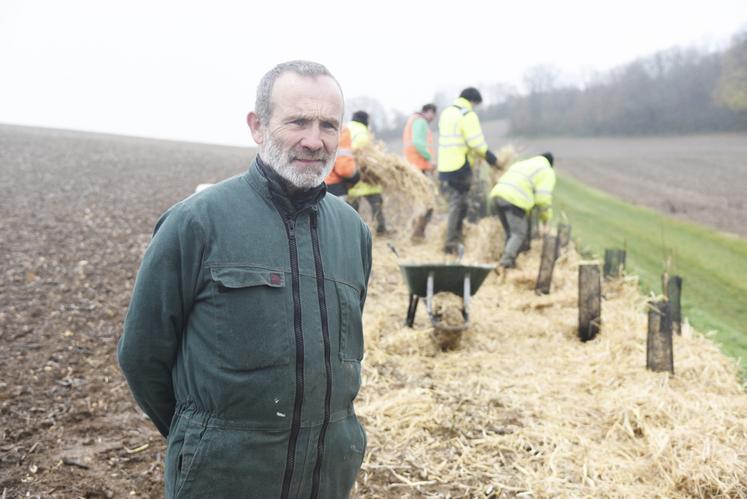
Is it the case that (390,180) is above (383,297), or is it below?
above

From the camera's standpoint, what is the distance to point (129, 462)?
3.53m

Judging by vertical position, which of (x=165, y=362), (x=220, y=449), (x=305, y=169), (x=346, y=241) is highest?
(x=305, y=169)

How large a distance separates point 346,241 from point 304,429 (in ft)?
1.92

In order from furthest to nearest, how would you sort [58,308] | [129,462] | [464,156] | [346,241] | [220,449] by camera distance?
[464,156], [58,308], [129,462], [346,241], [220,449]

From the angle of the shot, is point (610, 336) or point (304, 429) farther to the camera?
point (610, 336)

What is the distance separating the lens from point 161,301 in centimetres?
173

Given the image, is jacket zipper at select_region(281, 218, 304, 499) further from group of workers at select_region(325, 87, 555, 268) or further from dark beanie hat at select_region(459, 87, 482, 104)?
dark beanie hat at select_region(459, 87, 482, 104)

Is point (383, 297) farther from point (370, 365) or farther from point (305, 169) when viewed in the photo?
point (305, 169)

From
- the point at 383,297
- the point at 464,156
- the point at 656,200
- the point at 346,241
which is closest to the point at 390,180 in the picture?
the point at 464,156

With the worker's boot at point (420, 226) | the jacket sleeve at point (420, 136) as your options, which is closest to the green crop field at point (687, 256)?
the worker's boot at point (420, 226)

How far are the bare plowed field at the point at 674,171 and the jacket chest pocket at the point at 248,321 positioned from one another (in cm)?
935

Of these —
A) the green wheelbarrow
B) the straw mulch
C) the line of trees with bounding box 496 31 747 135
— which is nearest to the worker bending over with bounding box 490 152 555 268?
the straw mulch

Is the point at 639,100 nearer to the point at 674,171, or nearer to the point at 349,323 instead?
the point at 674,171

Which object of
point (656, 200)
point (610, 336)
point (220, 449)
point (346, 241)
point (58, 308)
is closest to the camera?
point (220, 449)
